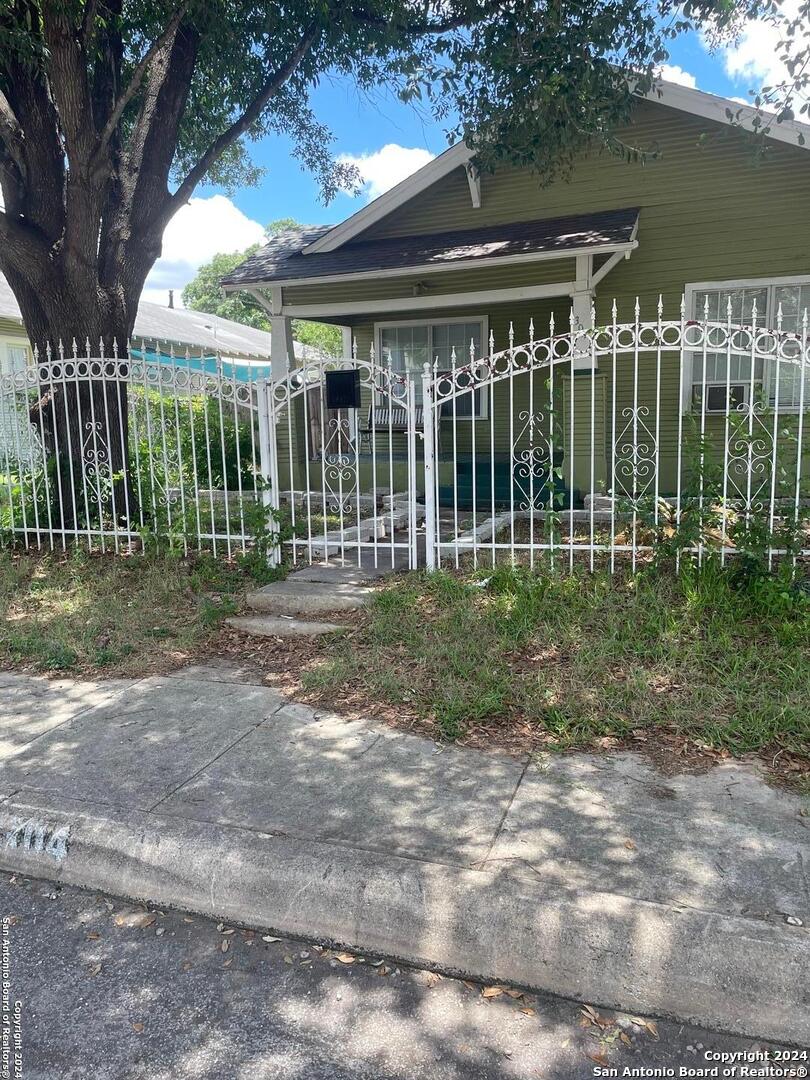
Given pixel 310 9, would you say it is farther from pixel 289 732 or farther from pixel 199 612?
pixel 289 732

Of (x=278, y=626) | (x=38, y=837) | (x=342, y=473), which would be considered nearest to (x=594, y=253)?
(x=342, y=473)

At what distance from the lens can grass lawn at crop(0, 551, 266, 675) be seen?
578cm

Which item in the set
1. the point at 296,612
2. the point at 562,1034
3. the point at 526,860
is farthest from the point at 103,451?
the point at 562,1034

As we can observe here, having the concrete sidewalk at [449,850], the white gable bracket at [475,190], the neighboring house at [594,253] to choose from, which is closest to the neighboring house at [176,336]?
the neighboring house at [594,253]

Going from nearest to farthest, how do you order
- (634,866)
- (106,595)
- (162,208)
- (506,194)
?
(634,866), (106,595), (162,208), (506,194)

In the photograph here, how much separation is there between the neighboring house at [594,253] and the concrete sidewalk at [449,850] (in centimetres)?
574

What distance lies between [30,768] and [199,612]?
2.34 m

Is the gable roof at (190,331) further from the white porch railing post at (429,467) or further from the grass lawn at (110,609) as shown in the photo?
the white porch railing post at (429,467)

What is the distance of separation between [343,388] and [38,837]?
4.50 metres

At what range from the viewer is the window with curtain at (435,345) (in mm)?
12148

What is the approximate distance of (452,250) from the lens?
1050cm

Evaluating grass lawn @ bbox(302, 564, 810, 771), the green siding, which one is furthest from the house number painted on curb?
the green siding

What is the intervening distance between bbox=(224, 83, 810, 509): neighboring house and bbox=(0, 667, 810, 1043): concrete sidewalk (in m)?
5.74

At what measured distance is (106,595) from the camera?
22.6 ft
